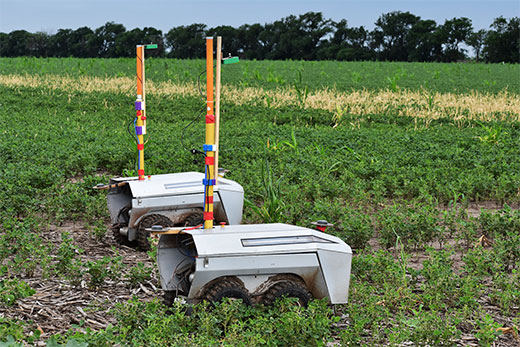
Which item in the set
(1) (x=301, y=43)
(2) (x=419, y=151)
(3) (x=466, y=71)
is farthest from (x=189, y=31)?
(2) (x=419, y=151)

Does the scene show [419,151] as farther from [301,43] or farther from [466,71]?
[301,43]

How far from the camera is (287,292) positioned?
431 centimetres

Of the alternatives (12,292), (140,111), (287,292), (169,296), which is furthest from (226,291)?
(140,111)

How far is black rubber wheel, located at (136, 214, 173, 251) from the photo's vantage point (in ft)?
19.4

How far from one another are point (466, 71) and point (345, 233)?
31.8 meters

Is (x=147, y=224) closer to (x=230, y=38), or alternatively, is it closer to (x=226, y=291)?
(x=226, y=291)

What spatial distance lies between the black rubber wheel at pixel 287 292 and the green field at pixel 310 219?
0.28 ft

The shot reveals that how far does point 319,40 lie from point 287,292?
2625 inches

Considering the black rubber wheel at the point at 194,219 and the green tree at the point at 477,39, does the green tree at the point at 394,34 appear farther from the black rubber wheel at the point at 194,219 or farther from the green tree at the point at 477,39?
the black rubber wheel at the point at 194,219

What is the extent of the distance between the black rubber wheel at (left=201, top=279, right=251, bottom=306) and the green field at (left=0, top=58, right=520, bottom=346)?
0.10 m

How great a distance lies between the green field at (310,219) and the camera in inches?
158

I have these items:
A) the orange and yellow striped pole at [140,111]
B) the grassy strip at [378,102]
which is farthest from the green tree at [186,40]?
the orange and yellow striped pole at [140,111]

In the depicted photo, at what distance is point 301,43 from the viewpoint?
219ft

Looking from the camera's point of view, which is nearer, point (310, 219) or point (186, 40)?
point (310, 219)
